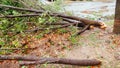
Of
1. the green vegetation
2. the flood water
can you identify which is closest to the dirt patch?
the green vegetation

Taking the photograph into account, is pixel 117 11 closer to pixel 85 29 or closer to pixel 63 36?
pixel 85 29

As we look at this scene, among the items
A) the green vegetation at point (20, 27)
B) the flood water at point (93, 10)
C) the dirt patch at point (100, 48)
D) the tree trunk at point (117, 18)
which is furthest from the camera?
the flood water at point (93, 10)

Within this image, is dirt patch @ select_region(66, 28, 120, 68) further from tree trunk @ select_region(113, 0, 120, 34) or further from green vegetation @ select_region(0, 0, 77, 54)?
green vegetation @ select_region(0, 0, 77, 54)

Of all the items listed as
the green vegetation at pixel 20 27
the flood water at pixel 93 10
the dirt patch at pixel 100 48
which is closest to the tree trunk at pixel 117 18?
the dirt patch at pixel 100 48

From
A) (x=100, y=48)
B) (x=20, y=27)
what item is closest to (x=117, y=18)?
(x=100, y=48)

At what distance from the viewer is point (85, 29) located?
6.47 metres

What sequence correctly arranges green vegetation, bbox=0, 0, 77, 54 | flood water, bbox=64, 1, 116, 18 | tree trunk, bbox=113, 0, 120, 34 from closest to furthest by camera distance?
tree trunk, bbox=113, 0, 120, 34
green vegetation, bbox=0, 0, 77, 54
flood water, bbox=64, 1, 116, 18

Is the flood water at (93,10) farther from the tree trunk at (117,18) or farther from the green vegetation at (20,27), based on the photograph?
the tree trunk at (117,18)

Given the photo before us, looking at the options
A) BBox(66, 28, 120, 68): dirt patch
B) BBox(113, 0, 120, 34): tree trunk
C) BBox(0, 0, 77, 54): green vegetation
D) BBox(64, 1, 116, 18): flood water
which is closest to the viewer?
BBox(66, 28, 120, 68): dirt patch

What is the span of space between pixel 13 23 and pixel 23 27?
364mm

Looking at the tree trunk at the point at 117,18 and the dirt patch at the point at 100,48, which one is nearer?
the dirt patch at the point at 100,48

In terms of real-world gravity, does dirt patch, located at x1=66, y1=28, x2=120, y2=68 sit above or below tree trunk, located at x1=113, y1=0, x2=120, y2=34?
below

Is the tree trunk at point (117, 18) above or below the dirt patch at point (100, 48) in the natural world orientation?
above

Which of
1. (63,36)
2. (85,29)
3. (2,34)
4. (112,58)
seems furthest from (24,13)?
(112,58)
